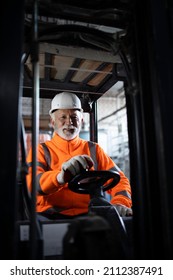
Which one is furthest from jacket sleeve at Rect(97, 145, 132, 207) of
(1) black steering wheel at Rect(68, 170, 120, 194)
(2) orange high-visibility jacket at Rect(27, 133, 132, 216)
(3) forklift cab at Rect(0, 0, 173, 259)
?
(3) forklift cab at Rect(0, 0, 173, 259)

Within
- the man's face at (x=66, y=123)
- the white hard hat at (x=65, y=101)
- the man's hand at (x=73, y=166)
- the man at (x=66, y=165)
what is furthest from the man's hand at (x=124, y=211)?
the white hard hat at (x=65, y=101)

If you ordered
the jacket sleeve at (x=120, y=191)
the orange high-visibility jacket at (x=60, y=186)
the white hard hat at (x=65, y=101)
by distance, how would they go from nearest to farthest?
the orange high-visibility jacket at (x=60, y=186) → the jacket sleeve at (x=120, y=191) → the white hard hat at (x=65, y=101)

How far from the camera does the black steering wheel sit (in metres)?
1.64

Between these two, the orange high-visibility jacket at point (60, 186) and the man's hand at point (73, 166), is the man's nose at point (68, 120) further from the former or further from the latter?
the man's hand at point (73, 166)

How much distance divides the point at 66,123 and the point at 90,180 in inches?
30.0

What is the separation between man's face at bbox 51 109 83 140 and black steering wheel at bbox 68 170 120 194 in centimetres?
65

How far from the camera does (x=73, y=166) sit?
5.28 feet

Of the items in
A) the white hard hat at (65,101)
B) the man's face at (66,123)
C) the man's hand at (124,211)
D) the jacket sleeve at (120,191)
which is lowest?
the man's hand at (124,211)

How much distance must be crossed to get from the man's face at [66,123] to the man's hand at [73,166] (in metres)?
0.66

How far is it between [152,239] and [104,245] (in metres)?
0.28

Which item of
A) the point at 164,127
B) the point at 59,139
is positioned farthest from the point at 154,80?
the point at 59,139

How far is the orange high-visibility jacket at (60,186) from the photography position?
1.82 m

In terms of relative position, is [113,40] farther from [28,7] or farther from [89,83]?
[89,83]

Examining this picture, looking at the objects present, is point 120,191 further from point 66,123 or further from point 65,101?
point 65,101
